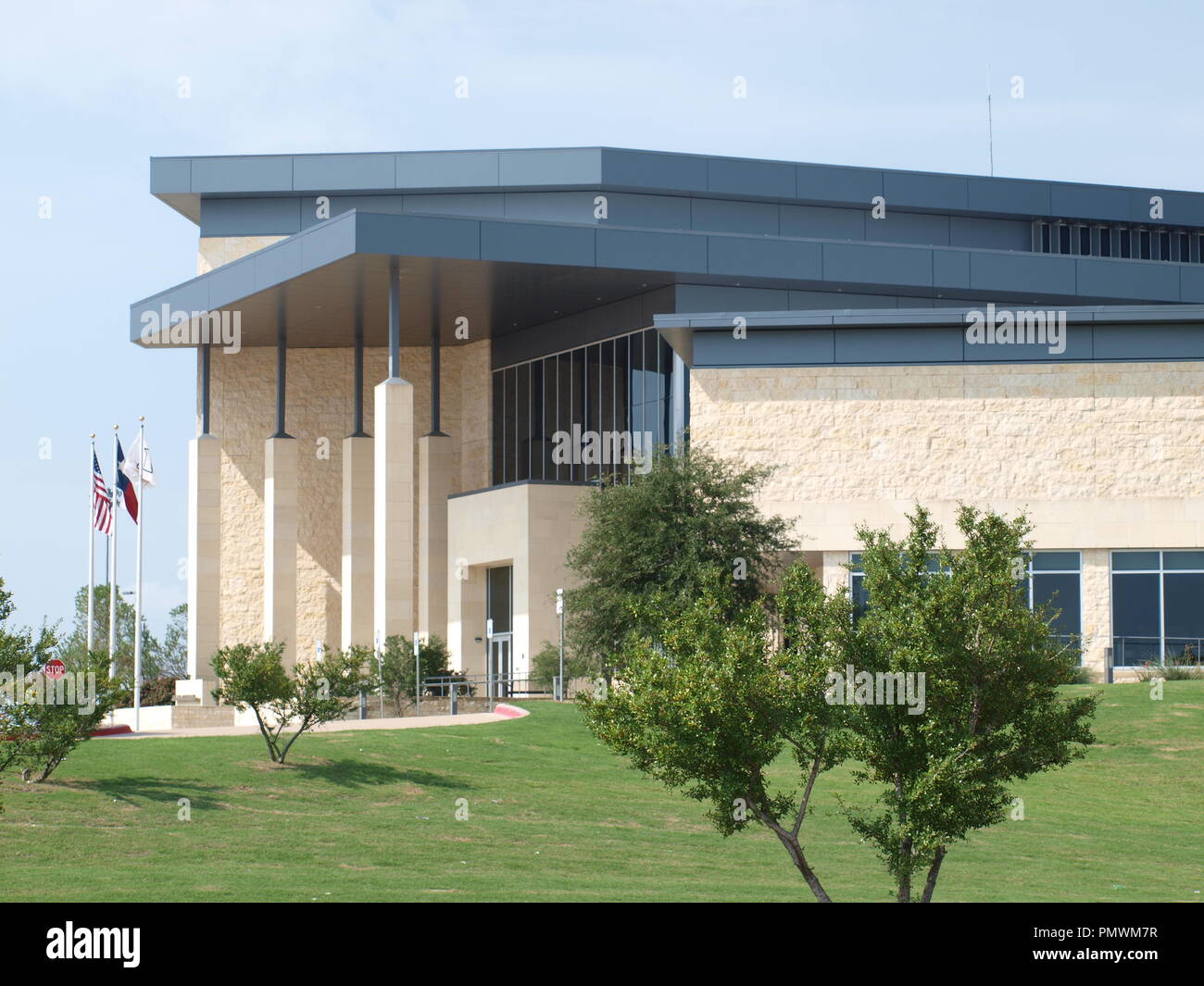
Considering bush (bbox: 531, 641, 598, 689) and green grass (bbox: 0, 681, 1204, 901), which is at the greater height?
bush (bbox: 531, 641, 598, 689)

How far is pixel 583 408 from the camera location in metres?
53.8

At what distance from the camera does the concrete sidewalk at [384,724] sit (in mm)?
31797

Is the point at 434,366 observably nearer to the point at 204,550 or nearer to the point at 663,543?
the point at 204,550

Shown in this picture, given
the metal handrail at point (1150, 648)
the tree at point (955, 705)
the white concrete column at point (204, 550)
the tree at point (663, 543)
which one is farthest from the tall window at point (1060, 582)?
the tree at point (955, 705)

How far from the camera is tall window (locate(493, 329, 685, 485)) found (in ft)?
166

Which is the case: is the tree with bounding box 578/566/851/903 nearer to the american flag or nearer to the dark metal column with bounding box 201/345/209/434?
the american flag

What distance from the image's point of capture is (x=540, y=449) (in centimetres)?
5584

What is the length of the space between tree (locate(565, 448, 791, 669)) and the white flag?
16.7 m

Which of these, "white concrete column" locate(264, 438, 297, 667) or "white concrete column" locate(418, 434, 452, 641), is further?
"white concrete column" locate(264, 438, 297, 667)

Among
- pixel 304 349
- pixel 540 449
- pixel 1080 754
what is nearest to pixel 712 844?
pixel 1080 754

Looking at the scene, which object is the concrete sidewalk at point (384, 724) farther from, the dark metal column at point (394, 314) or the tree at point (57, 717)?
the dark metal column at point (394, 314)

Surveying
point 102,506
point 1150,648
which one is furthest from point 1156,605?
point 102,506

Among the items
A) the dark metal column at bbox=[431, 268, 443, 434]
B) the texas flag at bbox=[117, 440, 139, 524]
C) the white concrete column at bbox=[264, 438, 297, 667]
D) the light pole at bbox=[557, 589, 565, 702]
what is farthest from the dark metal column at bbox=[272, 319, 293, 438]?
the light pole at bbox=[557, 589, 565, 702]

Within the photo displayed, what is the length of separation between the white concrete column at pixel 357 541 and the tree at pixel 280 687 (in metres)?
23.9
